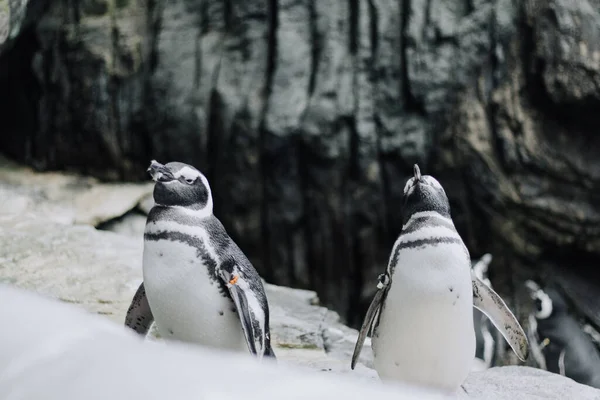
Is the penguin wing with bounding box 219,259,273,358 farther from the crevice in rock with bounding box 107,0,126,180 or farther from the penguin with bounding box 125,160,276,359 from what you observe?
the crevice in rock with bounding box 107,0,126,180

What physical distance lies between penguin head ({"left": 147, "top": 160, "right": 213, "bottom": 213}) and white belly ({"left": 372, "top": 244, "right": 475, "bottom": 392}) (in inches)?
21.6

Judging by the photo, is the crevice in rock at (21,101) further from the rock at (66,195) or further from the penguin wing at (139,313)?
the penguin wing at (139,313)

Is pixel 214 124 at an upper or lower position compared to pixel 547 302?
upper

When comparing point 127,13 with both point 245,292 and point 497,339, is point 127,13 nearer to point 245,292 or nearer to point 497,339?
point 497,339

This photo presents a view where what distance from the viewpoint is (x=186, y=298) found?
70.9 inches

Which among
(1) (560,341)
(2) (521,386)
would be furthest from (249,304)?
(1) (560,341)

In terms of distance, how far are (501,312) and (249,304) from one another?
750mm

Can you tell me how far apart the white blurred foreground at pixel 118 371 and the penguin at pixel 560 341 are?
413 cm

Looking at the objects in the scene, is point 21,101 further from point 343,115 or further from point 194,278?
point 194,278

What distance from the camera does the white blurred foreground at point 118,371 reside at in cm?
47

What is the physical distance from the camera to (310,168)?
4.86 metres

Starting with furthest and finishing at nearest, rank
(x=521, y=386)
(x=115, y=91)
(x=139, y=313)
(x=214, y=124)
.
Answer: (x=115, y=91)
(x=214, y=124)
(x=521, y=386)
(x=139, y=313)

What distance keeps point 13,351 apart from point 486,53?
4548 millimetres

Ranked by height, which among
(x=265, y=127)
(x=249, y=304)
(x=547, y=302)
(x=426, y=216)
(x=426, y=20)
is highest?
(x=426, y=20)
